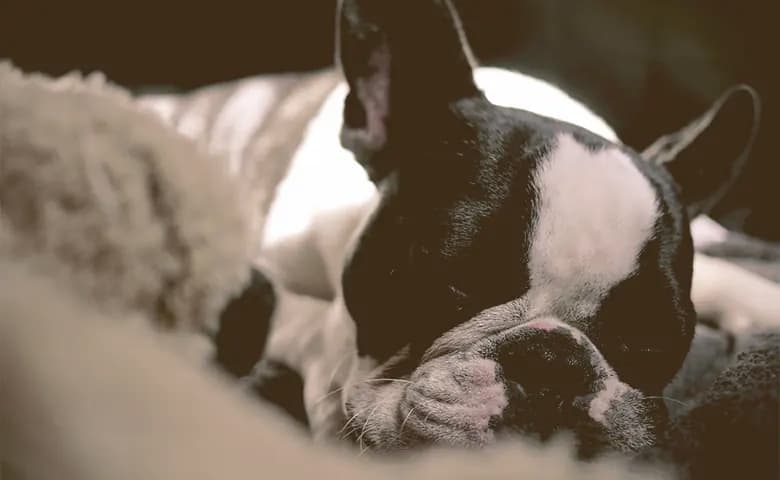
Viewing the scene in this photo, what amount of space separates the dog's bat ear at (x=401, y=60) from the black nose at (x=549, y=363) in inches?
10.1

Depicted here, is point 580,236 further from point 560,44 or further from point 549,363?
point 560,44

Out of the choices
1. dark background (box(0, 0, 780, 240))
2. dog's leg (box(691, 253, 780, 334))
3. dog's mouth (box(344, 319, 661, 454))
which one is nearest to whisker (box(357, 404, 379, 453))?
dog's mouth (box(344, 319, 661, 454))

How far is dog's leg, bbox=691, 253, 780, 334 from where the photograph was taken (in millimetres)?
865

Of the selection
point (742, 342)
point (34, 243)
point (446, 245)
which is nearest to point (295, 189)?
point (446, 245)

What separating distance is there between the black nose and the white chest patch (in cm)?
4

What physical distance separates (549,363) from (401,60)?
35 cm

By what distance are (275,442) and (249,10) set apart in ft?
4.25

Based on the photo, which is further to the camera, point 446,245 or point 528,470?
point 446,245

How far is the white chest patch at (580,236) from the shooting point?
68 centimetres

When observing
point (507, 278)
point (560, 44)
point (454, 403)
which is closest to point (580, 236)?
point (507, 278)

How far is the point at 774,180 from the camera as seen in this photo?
1.22m

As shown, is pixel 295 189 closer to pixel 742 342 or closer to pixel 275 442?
pixel 742 342

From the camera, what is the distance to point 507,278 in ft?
2.27

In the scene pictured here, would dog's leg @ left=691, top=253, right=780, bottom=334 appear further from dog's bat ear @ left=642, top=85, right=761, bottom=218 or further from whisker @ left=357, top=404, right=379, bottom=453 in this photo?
whisker @ left=357, top=404, right=379, bottom=453
